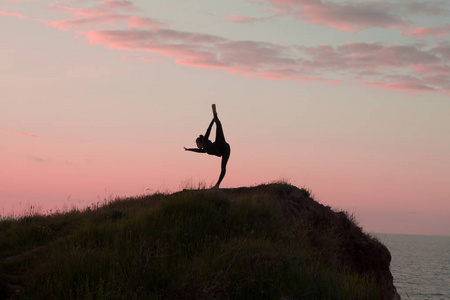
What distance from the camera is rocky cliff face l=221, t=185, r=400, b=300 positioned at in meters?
19.1

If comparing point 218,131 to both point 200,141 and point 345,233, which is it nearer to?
point 200,141

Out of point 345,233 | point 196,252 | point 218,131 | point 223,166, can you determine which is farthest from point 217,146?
point 196,252

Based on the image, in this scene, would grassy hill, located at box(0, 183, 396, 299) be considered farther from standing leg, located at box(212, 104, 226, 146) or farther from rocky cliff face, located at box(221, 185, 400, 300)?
standing leg, located at box(212, 104, 226, 146)

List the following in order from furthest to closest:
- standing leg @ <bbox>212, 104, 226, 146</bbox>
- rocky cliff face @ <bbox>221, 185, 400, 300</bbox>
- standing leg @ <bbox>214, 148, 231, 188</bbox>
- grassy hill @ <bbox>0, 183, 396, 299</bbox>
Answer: standing leg @ <bbox>214, 148, 231, 188</bbox> → standing leg @ <bbox>212, 104, 226, 146</bbox> → rocky cliff face @ <bbox>221, 185, 400, 300</bbox> → grassy hill @ <bbox>0, 183, 396, 299</bbox>

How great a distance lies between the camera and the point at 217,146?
1958cm

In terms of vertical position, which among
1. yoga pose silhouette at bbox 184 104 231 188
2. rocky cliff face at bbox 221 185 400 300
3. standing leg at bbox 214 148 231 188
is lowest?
rocky cliff face at bbox 221 185 400 300

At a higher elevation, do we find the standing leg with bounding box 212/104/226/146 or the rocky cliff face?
the standing leg with bounding box 212/104/226/146

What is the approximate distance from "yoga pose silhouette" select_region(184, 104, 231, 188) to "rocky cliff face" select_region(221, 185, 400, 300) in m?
1.37

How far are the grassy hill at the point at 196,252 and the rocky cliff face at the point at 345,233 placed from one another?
0.06m

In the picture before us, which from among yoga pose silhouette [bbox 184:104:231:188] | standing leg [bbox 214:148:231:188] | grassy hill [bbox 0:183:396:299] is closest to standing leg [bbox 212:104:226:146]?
yoga pose silhouette [bbox 184:104:231:188]

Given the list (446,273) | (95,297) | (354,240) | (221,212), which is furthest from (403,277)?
(95,297)

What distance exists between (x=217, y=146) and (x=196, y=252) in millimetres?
7364

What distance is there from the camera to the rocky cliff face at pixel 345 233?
19.1 meters

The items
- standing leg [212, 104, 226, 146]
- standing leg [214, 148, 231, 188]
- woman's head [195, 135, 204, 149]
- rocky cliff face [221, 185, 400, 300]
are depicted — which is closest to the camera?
rocky cliff face [221, 185, 400, 300]
